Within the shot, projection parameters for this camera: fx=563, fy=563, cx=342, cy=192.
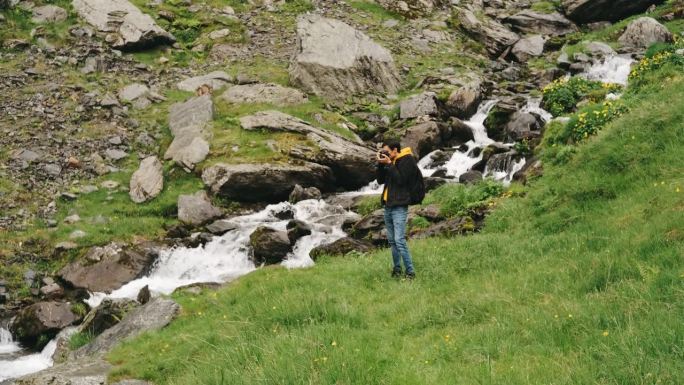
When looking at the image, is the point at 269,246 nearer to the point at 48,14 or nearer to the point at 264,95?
the point at 264,95

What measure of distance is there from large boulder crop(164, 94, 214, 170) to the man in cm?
1499

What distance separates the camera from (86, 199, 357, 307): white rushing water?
19219mm

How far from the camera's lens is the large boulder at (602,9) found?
43.4 metres

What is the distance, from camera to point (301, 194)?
80.6ft

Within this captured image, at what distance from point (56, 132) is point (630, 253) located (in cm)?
2508

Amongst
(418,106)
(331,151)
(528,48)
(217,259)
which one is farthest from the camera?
(528,48)

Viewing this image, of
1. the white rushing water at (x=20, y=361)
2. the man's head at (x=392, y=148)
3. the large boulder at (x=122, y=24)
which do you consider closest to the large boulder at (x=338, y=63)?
the large boulder at (x=122, y=24)

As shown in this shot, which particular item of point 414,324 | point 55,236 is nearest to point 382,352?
point 414,324

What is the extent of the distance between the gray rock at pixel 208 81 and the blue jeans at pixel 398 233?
Answer: 21.7 metres

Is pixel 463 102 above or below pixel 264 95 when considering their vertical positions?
above

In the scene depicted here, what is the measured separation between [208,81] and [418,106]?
12190 mm

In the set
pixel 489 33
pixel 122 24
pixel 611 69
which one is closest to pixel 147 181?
pixel 122 24

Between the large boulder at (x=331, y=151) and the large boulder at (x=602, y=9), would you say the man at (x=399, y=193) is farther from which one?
the large boulder at (x=602, y=9)

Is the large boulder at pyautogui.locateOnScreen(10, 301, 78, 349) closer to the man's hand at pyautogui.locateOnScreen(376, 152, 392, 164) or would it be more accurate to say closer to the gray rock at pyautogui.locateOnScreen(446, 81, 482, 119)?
the man's hand at pyautogui.locateOnScreen(376, 152, 392, 164)
